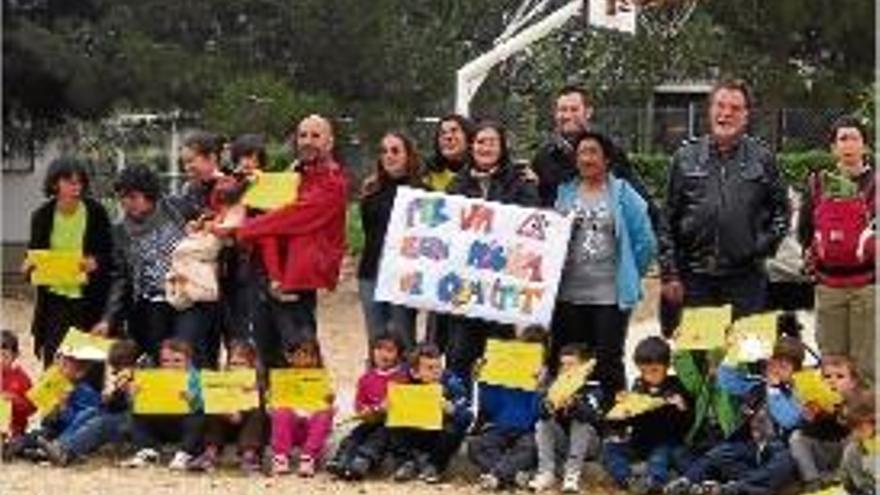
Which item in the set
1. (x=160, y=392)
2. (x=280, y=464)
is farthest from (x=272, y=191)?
(x=280, y=464)

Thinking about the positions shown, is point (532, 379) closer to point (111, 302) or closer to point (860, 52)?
point (111, 302)

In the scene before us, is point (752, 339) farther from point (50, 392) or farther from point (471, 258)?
point (50, 392)

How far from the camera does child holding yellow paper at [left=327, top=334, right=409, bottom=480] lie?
348 inches

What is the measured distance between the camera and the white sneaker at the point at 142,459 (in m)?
9.16

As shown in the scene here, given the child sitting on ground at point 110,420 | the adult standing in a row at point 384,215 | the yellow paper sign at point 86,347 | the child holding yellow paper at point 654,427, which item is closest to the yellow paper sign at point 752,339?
the child holding yellow paper at point 654,427

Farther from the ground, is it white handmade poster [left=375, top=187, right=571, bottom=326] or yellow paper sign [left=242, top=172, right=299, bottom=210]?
yellow paper sign [left=242, top=172, right=299, bottom=210]

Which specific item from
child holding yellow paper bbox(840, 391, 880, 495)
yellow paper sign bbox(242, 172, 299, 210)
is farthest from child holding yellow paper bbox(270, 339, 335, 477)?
child holding yellow paper bbox(840, 391, 880, 495)

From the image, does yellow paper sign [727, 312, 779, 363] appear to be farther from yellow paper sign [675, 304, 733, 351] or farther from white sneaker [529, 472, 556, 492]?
white sneaker [529, 472, 556, 492]

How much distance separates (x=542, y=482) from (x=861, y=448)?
4.94ft

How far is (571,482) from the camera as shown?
8.44 m

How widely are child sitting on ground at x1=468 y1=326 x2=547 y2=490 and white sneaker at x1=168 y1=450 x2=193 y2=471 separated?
1340 millimetres

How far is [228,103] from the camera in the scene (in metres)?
23.0

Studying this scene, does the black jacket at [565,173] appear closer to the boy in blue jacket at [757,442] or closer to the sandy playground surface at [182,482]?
the boy in blue jacket at [757,442]

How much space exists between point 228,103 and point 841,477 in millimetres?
15931
